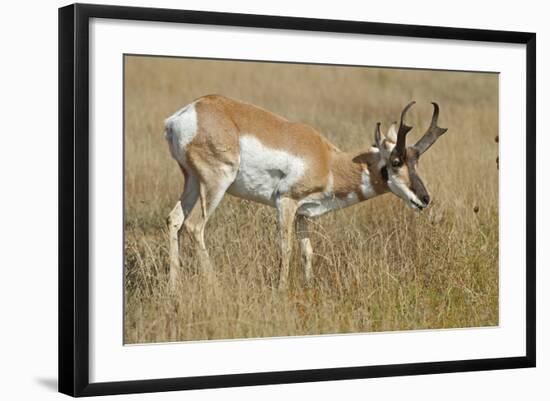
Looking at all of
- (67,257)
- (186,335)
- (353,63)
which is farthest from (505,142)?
(67,257)

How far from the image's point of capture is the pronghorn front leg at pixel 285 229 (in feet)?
31.7

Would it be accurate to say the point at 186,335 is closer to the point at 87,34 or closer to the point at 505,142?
the point at 87,34

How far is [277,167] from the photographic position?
10.2 metres

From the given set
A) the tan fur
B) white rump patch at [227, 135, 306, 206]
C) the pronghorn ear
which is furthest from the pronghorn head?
white rump patch at [227, 135, 306, 206]

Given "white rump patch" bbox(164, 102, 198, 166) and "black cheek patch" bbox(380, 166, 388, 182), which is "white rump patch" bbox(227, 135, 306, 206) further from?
"black cheek patch" bbox(380, 166, 388, 182)

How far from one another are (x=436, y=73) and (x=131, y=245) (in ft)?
8.32

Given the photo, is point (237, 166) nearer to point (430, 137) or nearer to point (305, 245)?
point (305, 245)

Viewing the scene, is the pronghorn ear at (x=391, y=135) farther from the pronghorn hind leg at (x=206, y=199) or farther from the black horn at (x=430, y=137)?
the pronghorn hind leg at (x=206, y=199)

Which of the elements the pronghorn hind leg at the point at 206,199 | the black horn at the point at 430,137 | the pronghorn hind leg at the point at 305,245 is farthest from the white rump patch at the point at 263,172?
the black horn at the point at 430,137

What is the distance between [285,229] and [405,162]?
3.53ft

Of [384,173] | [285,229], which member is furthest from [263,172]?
[384,173]

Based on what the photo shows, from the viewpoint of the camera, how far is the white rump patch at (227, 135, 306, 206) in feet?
32.9

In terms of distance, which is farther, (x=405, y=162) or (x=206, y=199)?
(x=405, y=162)

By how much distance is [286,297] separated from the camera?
9.57m
